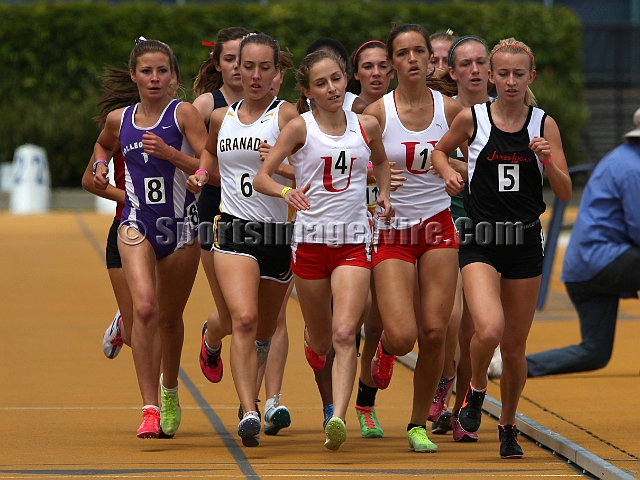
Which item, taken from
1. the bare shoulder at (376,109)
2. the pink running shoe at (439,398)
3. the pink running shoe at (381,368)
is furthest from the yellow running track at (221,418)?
the bare shoulder at (376,109)

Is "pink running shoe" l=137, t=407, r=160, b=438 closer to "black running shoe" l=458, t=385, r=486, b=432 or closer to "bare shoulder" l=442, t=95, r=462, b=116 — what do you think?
"black running shoe" l=458, t=385, r=486, b=432

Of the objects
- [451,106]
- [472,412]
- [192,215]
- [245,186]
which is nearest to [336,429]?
[472,412]

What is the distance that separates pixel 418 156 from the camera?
24.6 feet

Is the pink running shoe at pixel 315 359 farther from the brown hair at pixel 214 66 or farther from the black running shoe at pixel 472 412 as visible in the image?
the brown hair at pixel 214 66

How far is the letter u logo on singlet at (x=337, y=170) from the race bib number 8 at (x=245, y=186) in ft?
1.67

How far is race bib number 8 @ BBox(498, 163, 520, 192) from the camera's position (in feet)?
23.2

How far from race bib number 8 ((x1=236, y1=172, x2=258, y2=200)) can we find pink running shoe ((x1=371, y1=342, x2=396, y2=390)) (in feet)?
3.94

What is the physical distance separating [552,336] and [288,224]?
5.65 meters

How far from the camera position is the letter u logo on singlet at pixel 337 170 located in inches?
282

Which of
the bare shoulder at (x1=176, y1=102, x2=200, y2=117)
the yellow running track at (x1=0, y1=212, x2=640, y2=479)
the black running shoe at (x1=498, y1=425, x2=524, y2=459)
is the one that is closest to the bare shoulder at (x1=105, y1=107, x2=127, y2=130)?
the bare shoulder at (x1=176, y1=102, x2=200, y2=117)

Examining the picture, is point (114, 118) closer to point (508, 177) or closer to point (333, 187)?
point (333, 187)

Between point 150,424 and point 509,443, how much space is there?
2.06 meters

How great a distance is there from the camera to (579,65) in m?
33.4

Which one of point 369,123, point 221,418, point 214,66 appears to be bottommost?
point 221,418
